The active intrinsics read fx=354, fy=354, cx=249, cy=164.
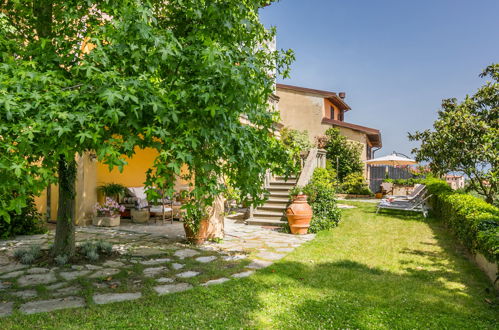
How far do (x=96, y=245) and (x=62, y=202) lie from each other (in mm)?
996

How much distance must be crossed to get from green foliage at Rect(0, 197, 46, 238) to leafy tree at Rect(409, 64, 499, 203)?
34.9 ft

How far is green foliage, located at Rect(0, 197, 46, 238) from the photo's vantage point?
7.38 m

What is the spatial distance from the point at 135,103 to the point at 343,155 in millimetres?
17188

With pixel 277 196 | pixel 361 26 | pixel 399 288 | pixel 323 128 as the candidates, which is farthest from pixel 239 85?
pixel 323 128

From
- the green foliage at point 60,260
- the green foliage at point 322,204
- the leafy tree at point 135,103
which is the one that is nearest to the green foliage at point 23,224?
the green foliage at point 60,260

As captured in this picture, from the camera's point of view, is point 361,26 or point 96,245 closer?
point 96,245

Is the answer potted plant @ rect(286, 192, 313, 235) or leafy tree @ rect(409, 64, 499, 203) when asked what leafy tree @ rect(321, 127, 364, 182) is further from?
potted plant @ rect(286, 192, 313, 235)

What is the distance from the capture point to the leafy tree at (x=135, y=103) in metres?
2.75

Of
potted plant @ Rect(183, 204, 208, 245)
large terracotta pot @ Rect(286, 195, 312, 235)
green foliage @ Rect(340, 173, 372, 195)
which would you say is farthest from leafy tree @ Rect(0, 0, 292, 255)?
green foliage @ Rect(340, 173, 372, 195)

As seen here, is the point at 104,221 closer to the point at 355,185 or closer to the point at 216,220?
the point at 216,220

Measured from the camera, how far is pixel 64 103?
2.95 meters

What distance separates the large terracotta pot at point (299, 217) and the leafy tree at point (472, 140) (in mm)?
4835

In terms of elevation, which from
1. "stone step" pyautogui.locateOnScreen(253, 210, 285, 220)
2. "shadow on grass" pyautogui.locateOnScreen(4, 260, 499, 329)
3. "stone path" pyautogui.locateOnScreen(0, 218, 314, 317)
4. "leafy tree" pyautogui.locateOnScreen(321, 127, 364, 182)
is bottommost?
"shadow on grass" pyautogui.locateOnScreen(4, 260, 499, 329)

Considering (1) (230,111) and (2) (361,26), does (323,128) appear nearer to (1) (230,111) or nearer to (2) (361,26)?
(2) (361,26)
